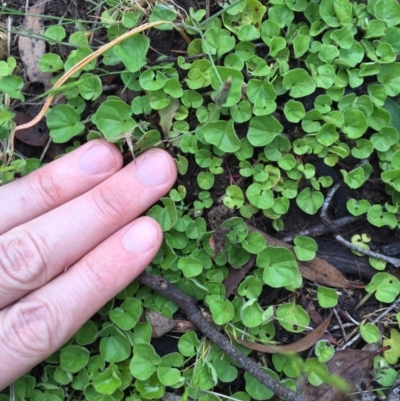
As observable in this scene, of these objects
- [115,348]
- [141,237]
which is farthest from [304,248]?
[115,348]

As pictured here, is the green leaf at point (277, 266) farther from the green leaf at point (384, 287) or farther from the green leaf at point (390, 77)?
the green leaf at point (390, 77)

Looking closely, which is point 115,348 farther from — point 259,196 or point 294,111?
point 294,111

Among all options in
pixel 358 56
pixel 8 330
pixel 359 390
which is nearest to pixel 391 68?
pixel 358 56

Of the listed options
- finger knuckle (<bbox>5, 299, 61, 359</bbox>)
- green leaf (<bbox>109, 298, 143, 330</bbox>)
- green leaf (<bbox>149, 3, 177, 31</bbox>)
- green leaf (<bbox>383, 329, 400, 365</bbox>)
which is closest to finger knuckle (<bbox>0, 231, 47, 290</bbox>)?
finger knuckle (<bbox>5, 299, 61, 359</bbox>)

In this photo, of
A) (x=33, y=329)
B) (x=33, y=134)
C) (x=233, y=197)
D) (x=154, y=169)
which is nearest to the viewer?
(x=33, y=329)

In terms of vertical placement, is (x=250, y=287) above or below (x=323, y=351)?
above

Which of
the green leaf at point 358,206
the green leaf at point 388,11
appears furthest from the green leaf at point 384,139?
the green leaf at point 388,11

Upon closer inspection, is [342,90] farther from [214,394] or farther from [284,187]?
[214,394]
